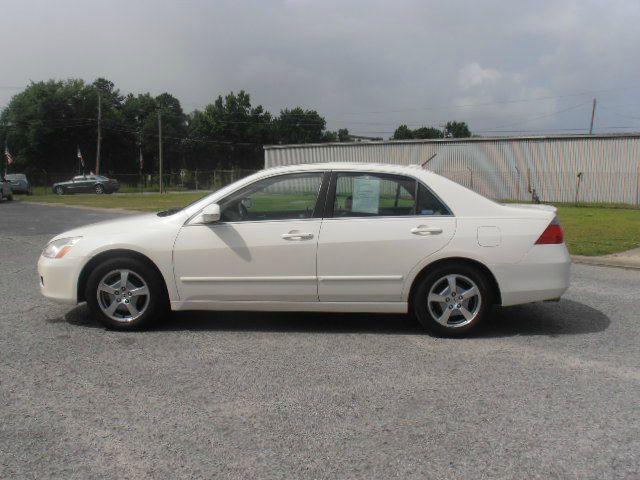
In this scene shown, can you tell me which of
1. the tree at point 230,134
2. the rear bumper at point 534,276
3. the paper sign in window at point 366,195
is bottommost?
the rear bumper at point 534,276

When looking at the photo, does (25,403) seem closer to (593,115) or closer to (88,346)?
(88,346)

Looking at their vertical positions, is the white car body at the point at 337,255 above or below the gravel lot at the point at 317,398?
above

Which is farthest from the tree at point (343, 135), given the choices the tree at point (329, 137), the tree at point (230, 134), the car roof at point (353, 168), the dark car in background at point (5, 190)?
the car roof at point (353, 168)

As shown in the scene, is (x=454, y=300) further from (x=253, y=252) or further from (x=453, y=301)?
(x=253, y=252)

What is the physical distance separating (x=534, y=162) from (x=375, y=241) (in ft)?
99.9

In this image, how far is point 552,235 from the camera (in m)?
5.16

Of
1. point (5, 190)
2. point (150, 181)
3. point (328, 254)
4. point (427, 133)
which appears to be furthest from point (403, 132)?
point (328, 254)

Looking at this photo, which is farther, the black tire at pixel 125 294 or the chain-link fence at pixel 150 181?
the chain-link fence at pixel 150 181

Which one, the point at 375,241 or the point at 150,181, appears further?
the point at 150,181

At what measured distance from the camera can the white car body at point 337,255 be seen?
5059 mm

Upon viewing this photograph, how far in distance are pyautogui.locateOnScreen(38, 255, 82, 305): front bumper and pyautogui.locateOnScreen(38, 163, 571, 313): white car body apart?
0.02 metres

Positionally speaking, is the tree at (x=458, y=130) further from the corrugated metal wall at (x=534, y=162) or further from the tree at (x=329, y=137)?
the corrugated metal wall at (x=534, y=162)

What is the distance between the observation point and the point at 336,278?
16.7 ft


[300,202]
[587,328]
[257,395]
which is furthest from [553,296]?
[257,395]
